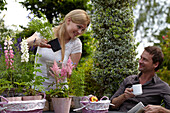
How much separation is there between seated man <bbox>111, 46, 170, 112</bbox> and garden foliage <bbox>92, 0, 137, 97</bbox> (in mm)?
527

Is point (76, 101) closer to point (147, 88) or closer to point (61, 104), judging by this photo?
point (61, 104)

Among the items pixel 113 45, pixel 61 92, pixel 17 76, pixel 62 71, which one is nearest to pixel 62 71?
pixel 62 71

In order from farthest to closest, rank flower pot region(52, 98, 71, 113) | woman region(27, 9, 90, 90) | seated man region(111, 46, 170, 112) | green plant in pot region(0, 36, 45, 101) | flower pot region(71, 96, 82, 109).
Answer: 1. seated man region(111, 46, 170, 112)
2. woman region(27, 9, 90, 90)
3. flower pot region(71, 96, 82, 109)
4. flower pot region(52, 98, 71, 113)
5. green plant in pot region(0, 36, 45, 101)

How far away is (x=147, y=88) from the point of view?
8.55ft

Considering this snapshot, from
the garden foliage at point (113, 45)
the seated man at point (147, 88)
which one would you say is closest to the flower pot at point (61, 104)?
the seated man at point (147, 88)

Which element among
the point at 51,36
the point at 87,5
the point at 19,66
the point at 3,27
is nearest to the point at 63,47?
the point at 51,36

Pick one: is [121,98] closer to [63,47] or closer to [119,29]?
[63,47]

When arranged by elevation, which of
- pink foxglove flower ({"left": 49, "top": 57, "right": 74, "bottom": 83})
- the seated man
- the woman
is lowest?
the seated man

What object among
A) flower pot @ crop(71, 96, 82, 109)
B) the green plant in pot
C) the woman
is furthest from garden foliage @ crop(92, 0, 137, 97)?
the green plant in pot

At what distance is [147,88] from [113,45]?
1068mm

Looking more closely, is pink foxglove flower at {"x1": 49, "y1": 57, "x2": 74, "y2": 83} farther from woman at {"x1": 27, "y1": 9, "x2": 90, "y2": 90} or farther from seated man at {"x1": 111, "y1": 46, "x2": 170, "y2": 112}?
seated man at {"x1": 111, "y1": 46, "x2": 170, "y2": 112}

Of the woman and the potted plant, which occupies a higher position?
the woman

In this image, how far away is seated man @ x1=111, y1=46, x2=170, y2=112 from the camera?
2.47 metres

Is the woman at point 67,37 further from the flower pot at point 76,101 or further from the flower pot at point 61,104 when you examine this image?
the flower pot at point 61,104
